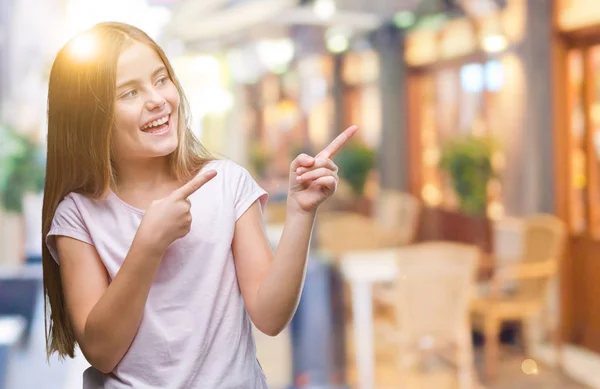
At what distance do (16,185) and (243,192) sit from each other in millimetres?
2408

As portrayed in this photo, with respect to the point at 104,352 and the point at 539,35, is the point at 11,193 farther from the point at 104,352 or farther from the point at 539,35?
the point at 539,35

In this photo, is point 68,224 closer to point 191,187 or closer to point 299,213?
point 191,187

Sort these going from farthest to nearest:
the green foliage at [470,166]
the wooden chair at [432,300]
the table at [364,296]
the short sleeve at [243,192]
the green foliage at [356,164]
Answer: the green foliage at [356,164] < the green foliage at [470,166] < the table at [364,296] < the wooden chair at [432,300] < the short sleeve at [243,192]

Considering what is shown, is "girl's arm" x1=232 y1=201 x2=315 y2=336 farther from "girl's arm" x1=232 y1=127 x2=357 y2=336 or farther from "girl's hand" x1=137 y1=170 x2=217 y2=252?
"girl's hand" x1=137 y1=170 x2=217 y2=252

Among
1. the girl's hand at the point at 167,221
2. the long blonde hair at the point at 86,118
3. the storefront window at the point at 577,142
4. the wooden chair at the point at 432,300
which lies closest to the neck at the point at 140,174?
the long blonde hair at the point at 86,118

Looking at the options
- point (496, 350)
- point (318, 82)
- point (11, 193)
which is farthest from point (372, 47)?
point (11, 193)

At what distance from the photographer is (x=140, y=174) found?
1.09m

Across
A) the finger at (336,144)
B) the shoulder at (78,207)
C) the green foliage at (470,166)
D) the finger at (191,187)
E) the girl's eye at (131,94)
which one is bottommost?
the green foliage at (470,166)

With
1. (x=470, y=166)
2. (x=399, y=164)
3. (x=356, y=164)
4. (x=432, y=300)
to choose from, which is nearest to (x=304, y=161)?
(x=432, y=300)

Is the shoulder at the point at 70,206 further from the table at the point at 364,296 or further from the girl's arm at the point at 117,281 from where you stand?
the table at the point at 364,296

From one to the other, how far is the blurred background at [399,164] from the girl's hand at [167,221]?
1649 mm

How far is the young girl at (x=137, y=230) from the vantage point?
1013 millimetres

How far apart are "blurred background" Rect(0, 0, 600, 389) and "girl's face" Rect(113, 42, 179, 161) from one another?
1.61m

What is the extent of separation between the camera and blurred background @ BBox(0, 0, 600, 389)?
318cm
